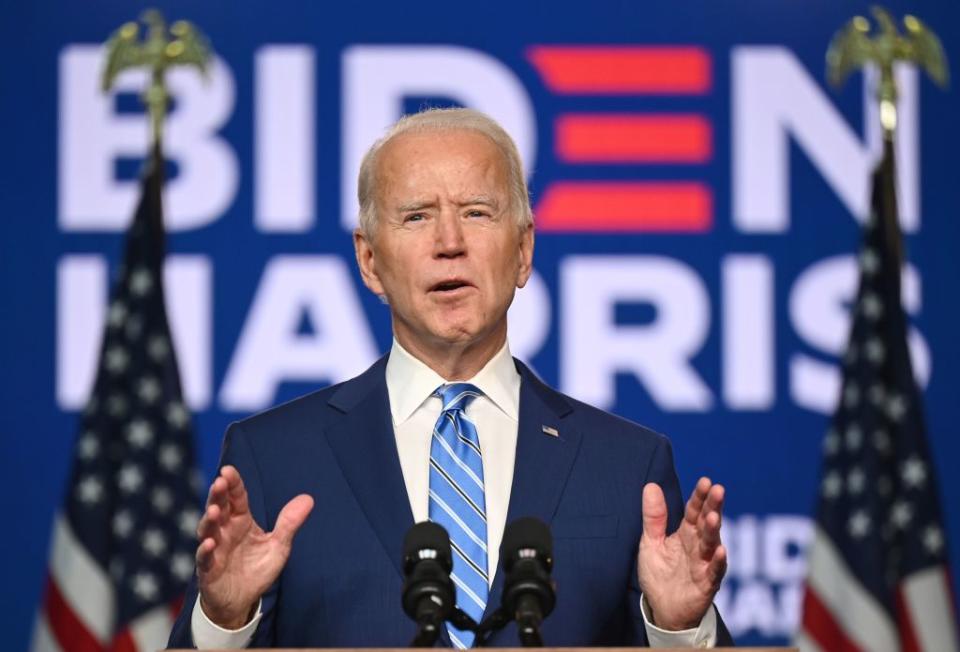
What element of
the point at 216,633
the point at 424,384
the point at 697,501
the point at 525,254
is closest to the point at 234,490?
the point at 216,633

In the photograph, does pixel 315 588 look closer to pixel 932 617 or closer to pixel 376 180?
pixel 376 180

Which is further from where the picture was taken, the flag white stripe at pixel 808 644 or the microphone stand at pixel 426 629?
the flag white stripe at pixel 808 644

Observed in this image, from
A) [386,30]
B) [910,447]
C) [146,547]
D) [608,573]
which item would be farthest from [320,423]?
[386,30]

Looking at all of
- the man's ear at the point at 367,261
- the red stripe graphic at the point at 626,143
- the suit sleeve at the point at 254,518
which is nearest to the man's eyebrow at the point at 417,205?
the man's ear at the point at 367,261

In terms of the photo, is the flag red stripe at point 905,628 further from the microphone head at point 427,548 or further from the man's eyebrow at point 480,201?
the microphone head at point 427,548

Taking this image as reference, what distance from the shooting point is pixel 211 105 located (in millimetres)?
5430

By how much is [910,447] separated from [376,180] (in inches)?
105

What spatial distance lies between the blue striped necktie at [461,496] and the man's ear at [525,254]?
24 centimetres

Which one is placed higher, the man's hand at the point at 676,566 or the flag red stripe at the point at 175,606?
the man's hand at the point at 676,566

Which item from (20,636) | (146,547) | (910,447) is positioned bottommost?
(20,636)

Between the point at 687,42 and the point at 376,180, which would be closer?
the point at 376,180

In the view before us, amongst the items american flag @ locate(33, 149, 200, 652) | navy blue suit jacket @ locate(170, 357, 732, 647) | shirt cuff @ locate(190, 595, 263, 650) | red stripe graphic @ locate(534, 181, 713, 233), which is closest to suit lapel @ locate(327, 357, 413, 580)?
navy blue suit jacket @ locate(170, 357, 732, 647)

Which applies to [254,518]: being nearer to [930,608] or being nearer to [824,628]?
[824,628]

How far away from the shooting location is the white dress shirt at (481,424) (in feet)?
8.38
